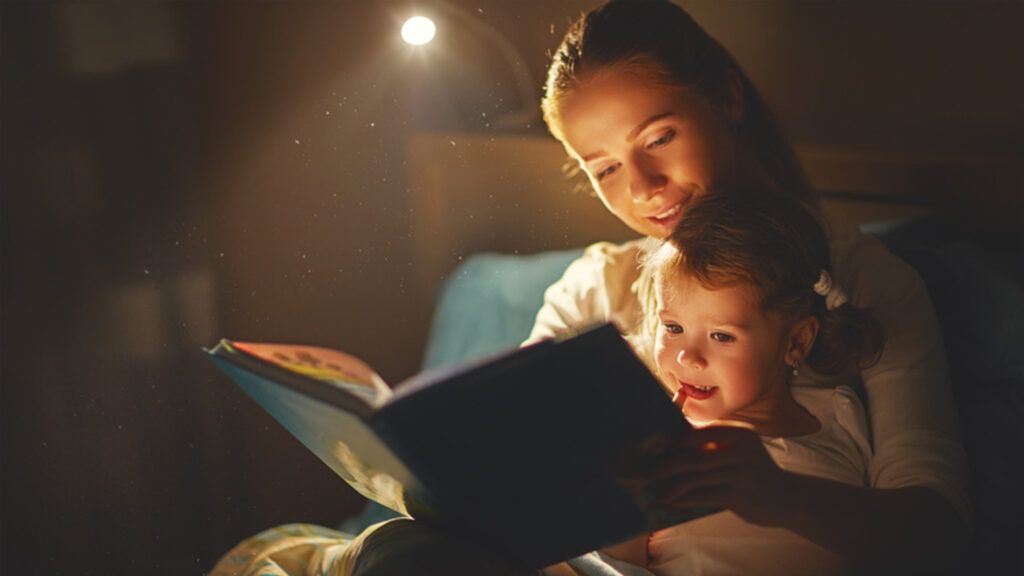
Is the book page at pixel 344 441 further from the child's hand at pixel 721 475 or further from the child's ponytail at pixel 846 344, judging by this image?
the child's ponytail at pixel 846 344

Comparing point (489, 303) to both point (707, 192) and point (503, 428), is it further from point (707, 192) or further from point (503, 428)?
point (503, 428)

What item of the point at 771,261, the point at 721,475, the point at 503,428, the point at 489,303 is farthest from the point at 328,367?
the point at 489,303

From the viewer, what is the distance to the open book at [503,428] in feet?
2.30

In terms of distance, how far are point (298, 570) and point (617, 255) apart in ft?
1.61

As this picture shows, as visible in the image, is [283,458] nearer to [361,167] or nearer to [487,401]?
[361,167]

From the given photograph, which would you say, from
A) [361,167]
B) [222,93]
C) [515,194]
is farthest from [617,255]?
[222,93]

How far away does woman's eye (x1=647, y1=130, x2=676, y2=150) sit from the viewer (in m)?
1.09

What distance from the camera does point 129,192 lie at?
1.31 m

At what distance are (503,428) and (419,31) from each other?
710mm

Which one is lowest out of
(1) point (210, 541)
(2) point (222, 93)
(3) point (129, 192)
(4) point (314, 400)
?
(1) point (210, 541)

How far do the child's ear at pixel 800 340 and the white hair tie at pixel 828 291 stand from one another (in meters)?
0.02

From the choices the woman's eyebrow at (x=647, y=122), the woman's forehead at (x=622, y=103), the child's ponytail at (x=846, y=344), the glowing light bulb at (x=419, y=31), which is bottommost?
the child's ponytail at (x=846, y=344)

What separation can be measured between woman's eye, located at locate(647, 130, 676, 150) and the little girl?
0.28ft

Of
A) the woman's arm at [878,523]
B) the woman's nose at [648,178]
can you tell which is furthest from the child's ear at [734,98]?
the woman's arm at [878,523]
